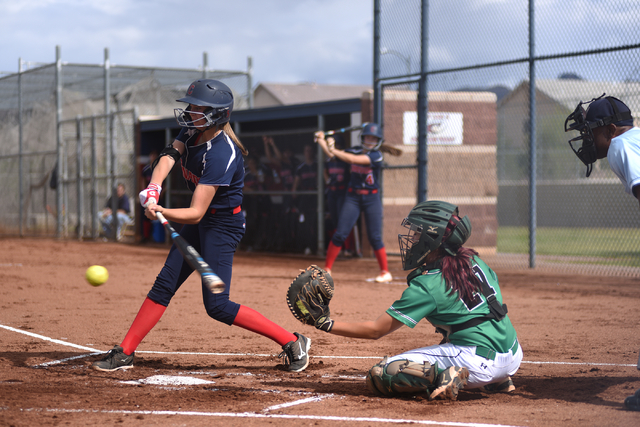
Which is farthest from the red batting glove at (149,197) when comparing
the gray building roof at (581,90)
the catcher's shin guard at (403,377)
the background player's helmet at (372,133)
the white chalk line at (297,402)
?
the gray building roof at (581,90)

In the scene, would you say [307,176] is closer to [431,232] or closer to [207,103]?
[207,103]

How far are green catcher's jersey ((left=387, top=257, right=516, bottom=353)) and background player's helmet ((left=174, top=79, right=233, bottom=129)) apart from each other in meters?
1.84

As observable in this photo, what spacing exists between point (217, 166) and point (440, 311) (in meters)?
1.80

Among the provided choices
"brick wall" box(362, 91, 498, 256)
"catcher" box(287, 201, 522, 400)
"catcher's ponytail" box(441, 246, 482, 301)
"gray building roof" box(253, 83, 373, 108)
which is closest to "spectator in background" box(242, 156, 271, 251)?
"brick wall" box(362, 91, 498, 256)

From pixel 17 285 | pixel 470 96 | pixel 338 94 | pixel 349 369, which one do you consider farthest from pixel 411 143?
pixel 338 94

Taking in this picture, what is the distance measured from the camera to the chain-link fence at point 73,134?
2006 cm

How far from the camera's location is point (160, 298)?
488 centimetres

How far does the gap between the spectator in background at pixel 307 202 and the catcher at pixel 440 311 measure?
10.8 metres

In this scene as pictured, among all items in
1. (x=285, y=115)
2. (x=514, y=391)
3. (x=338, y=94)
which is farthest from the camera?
(x=338, y=94)

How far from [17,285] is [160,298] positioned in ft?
19.5

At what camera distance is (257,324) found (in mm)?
4828

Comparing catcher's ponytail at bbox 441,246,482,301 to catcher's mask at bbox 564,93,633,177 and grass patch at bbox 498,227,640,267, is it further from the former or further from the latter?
grass patch at bbox 498,227,640,267

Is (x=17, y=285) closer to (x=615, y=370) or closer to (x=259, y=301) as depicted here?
(x=259, y=301)

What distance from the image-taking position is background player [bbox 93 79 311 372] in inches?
183
